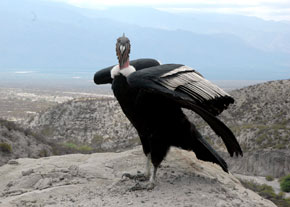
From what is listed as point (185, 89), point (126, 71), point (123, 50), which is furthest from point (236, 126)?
point (185, 89)

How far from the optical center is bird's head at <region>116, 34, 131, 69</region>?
6.11 m

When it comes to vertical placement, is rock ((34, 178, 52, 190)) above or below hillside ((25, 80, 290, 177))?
above

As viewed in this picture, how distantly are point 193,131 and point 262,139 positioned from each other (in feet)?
78.2

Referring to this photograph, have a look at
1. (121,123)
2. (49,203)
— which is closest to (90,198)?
(49,203)

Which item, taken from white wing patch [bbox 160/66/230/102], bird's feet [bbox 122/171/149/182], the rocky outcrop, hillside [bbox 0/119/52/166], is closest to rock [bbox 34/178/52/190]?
bird's feet [bbox 122/171/149/182]

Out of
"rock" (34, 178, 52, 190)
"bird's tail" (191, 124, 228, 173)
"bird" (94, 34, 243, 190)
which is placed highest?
"bird" (94, 34, 243, 190)

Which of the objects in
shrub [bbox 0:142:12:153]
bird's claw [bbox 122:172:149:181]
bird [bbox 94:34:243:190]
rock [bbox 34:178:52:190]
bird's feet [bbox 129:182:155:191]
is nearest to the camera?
bird [bbox 94:34:243:190]

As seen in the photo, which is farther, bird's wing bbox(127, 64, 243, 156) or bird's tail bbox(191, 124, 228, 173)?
bird's tail bbox(191, 124, 228, 173)

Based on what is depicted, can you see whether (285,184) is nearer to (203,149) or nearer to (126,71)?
(203,149)

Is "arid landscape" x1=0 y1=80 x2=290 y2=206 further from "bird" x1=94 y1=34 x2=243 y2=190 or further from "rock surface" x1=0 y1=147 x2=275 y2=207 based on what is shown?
"bird" x1=94 y1=34 x2=243 y2=190

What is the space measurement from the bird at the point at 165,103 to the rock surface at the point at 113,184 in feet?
1.37

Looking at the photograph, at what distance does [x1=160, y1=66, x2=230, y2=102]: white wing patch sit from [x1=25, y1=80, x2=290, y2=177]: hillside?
2028cm

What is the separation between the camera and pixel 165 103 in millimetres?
6305

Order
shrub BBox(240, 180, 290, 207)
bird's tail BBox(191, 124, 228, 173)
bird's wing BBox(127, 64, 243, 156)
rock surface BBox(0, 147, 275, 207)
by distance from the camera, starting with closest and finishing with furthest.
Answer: bird's wing BBox(127, 64, 243, 156) → rock surface BBox(0, 147, 275, 207) → bird's tail BBox(191, 124, 228, 173) → shrub BBox(240, 180, 290, 207)
